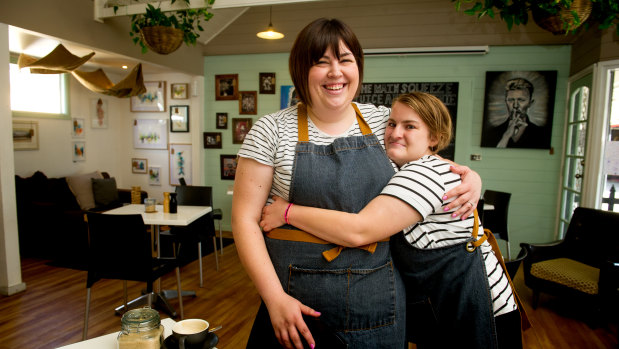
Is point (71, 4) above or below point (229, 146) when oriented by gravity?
above

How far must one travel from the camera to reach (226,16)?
5.92m

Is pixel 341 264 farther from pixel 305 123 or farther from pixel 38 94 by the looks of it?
pixel 38 94

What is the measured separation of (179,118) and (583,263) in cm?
637

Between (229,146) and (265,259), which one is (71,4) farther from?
(265,259)

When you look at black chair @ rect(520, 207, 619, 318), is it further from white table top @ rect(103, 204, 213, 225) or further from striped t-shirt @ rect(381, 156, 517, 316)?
white table top @ rect(103, 204, 213, 225)

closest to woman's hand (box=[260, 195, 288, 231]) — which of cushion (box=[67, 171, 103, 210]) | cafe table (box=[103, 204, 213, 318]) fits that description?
cafe table (box=[103, 204, 213, 318])

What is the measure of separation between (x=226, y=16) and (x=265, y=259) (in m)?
5.68

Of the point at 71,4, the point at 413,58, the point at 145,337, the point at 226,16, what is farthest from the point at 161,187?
the point at 145,337

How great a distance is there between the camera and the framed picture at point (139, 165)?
297 inches

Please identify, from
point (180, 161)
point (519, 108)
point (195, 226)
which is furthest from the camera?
point (180, 161)

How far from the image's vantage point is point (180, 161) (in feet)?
23.5

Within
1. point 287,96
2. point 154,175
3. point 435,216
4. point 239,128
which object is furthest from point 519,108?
point 154,175

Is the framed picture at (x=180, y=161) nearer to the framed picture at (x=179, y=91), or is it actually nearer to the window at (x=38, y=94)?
the framed picture at (x=179, y=91)

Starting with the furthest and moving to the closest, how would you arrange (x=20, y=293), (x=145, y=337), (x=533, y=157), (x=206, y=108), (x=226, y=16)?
1. (x=206, y=108)
2. (x=226, y=16)
3. (x=533, y=157)
4. (x=20, y=293)
5. (x=145, y=337)
